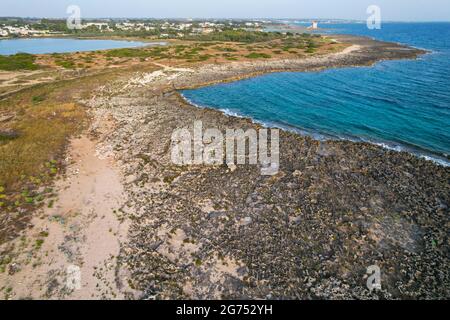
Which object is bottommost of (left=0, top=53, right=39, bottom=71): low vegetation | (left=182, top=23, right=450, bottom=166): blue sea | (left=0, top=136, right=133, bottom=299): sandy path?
(left=0, top=136, right=133, bottom=299): sandy path

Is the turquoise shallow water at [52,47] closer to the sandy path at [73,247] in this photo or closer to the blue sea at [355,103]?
the blue sea at [355,103]

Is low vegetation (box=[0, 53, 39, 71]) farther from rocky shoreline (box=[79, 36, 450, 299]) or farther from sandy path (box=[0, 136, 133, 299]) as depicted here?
sandy path (box=[0, 136, 133, 299])

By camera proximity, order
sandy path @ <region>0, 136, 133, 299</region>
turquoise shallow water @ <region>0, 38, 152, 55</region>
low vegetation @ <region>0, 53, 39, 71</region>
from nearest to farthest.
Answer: sandy path @ <region>0, 136, 133, 299</region> → low vegetation @ <region>0, 53, 39, 71</region> → turquoise shallow water @ <region>0, 38, 152, 55</region>

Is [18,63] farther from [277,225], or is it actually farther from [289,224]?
[289,224]

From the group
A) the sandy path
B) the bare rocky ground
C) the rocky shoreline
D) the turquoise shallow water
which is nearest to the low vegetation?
the turquoise shallow water

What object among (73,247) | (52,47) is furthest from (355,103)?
(52,47)
